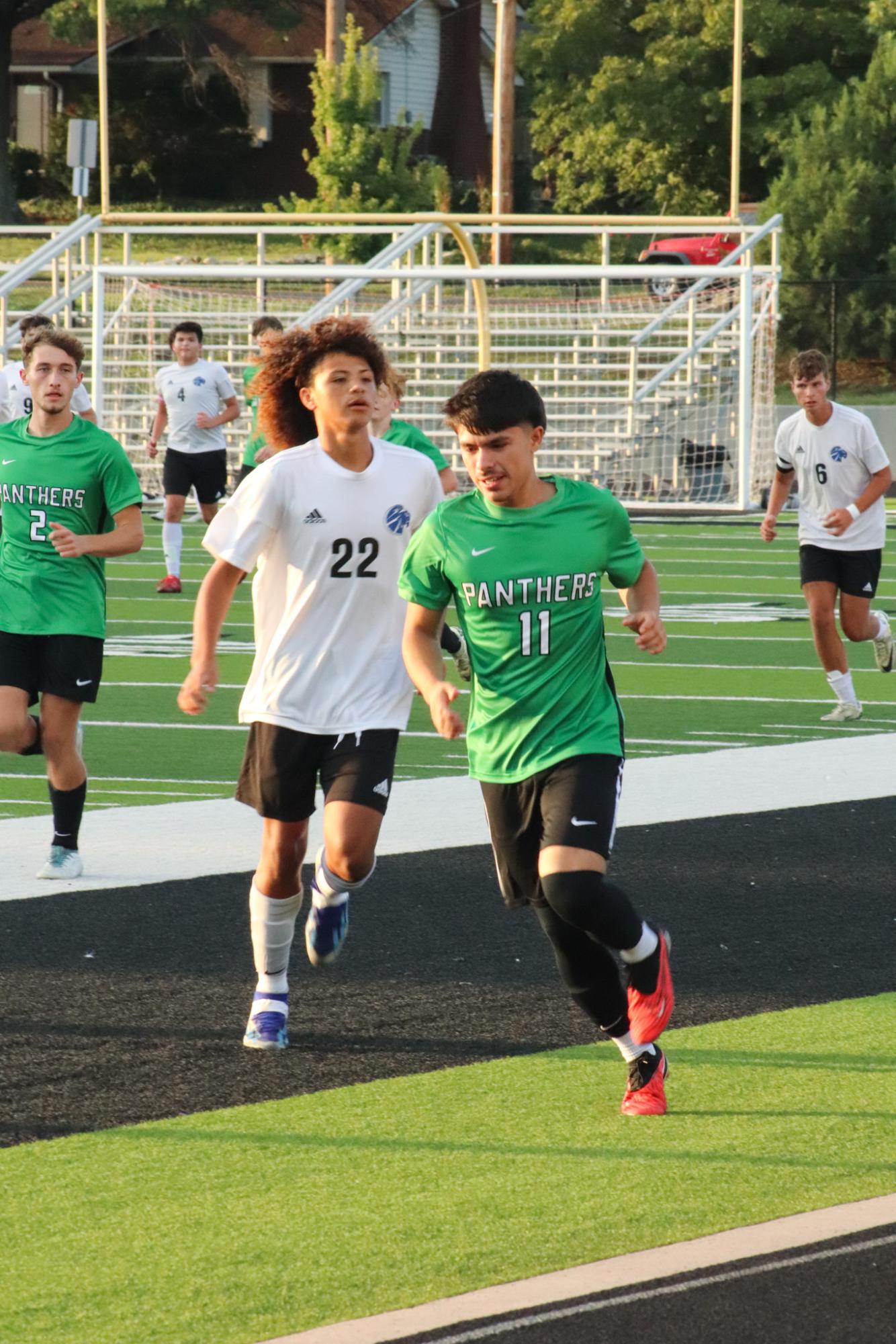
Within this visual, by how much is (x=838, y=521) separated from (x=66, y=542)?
218 inches

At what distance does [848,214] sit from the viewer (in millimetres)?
40031

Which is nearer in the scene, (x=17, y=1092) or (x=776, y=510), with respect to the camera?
(x=17, y=1092)

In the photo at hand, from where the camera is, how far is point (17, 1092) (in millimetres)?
5598

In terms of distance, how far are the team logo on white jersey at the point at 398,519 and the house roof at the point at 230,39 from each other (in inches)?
1958

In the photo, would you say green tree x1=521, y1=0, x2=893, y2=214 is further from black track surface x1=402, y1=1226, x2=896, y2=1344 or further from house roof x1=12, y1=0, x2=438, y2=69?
black track surface x1=402, y1=1226, x2=896, y2=1344

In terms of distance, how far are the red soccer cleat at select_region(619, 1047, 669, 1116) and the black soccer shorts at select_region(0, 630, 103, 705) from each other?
10.2 feet

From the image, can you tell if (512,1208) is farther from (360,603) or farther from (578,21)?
(578,21)

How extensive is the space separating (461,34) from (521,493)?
193ft

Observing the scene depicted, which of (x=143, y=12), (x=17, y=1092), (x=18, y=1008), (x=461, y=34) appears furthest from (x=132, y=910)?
(x=461, y=34)

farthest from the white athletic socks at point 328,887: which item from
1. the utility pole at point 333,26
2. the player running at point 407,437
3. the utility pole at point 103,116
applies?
the utility pole at point 333,26

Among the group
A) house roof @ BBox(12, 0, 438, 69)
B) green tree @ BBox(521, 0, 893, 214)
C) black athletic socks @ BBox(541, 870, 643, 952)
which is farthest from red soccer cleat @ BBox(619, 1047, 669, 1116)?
house roof @ BBox(12, 0, 438, 69)

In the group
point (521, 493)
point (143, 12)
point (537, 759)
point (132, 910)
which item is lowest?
point (132, 910)

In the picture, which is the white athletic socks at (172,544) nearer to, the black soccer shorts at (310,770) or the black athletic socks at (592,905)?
the black soccer shorts at (310,770)

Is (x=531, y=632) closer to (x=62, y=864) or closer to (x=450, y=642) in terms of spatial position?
(x=62, y=864)
